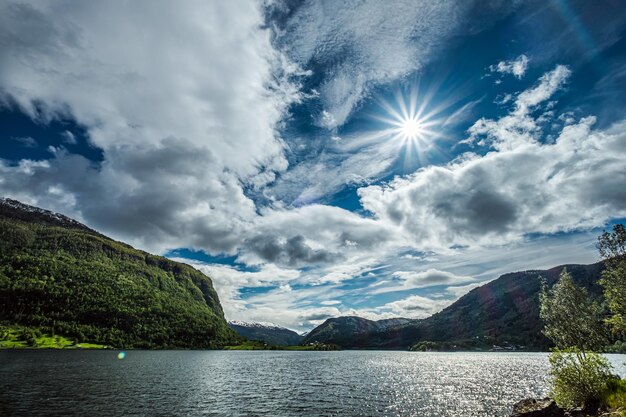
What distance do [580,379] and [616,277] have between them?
18.7 meters

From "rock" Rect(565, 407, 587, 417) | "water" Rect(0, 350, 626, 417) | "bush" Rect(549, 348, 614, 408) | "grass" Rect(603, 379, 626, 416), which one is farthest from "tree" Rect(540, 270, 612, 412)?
"water" Rect(0, 350, 626, 417)

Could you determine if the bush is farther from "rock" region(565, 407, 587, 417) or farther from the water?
the water

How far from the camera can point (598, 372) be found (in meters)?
45.0

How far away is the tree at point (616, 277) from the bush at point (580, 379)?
313 inches

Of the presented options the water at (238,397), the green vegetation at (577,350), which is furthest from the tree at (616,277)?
the water at (238,397)

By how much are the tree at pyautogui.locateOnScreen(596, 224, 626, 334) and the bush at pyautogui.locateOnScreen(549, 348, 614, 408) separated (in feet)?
26.1

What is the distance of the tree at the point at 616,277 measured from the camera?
5022cm

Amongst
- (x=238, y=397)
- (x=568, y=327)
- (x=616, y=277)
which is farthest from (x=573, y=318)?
(x=238, y=397)

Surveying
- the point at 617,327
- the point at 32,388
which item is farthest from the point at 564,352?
the point at 32,388

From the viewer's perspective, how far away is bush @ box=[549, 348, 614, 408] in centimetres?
4406

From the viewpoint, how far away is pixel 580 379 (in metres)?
45.3

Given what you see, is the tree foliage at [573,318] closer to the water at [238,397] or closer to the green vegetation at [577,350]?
the green vegetation at [577,350]

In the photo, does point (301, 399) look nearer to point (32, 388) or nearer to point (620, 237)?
point (32, 388)

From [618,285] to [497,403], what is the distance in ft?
117
